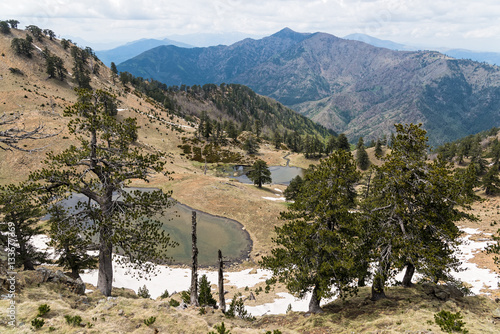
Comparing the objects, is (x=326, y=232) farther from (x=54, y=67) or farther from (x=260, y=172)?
(x=54, y=67)

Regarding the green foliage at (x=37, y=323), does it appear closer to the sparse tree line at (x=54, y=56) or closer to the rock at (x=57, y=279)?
the rock at (x=57, y=279)

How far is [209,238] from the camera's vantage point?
154ft

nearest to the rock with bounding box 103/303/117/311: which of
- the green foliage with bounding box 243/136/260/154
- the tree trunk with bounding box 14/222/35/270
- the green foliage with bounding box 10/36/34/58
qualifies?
the tree trunk with bounding box 14/222/35/270

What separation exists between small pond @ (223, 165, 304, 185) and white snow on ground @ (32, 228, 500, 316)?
60114 mm

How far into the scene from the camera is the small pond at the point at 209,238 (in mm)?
41394

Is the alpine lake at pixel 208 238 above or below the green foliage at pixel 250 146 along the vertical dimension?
below

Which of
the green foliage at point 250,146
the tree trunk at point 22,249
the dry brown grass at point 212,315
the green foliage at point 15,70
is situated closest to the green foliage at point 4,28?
the green foliage at point 15,70

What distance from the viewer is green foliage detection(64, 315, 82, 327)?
460 inches

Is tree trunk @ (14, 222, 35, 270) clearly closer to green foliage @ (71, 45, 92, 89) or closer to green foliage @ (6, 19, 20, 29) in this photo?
green foliage @ (71, 45, 92, 89)

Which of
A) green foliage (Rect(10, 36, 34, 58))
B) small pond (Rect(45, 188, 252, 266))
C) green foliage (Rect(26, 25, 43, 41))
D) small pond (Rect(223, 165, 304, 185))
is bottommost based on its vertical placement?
small pond (Rect(45, 188, 252, 266))

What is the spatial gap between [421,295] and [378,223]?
22.9ft

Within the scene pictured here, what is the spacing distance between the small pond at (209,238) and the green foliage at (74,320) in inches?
994

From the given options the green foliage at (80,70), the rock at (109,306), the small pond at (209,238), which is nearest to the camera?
the rock at (109,306)

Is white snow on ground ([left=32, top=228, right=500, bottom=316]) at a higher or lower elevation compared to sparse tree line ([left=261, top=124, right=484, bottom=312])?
lower
